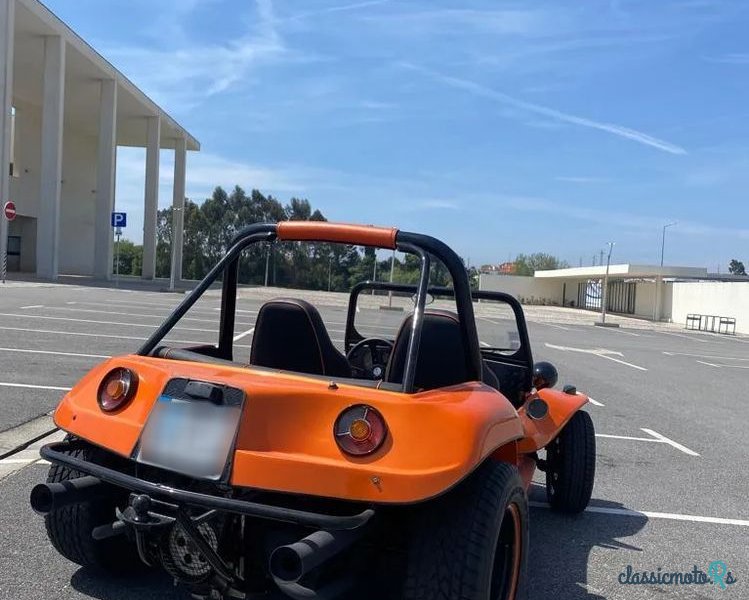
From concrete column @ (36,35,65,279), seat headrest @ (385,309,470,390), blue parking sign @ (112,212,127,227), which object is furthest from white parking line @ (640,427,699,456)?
blue parking sign @ (112,212,127,227)

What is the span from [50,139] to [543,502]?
30866 millimetres

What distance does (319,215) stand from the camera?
394 cm

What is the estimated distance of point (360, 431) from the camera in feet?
7.94

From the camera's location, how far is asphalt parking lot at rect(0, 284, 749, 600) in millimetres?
3498

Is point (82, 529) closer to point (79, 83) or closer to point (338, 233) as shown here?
point (338, 233)

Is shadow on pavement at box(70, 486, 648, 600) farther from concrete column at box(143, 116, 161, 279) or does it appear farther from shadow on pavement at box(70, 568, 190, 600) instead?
concrete column at box(143, 116, 161, 279)

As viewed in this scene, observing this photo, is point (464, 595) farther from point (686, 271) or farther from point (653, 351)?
point (686, 271)

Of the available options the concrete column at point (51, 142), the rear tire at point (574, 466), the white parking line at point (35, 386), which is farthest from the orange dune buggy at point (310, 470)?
the concrete column at point (51, 142)

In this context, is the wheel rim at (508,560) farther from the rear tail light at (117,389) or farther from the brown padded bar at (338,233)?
the rear tail light at (117,389)

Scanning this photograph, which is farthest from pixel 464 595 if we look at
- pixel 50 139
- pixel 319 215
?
pixel 50 139

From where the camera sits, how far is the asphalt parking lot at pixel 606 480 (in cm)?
350

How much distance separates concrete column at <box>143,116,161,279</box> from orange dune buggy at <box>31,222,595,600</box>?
4247 cm

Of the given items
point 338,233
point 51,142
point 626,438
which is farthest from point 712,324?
point 338,233

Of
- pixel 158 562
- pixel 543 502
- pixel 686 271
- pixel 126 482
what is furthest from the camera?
pixel 686 271
